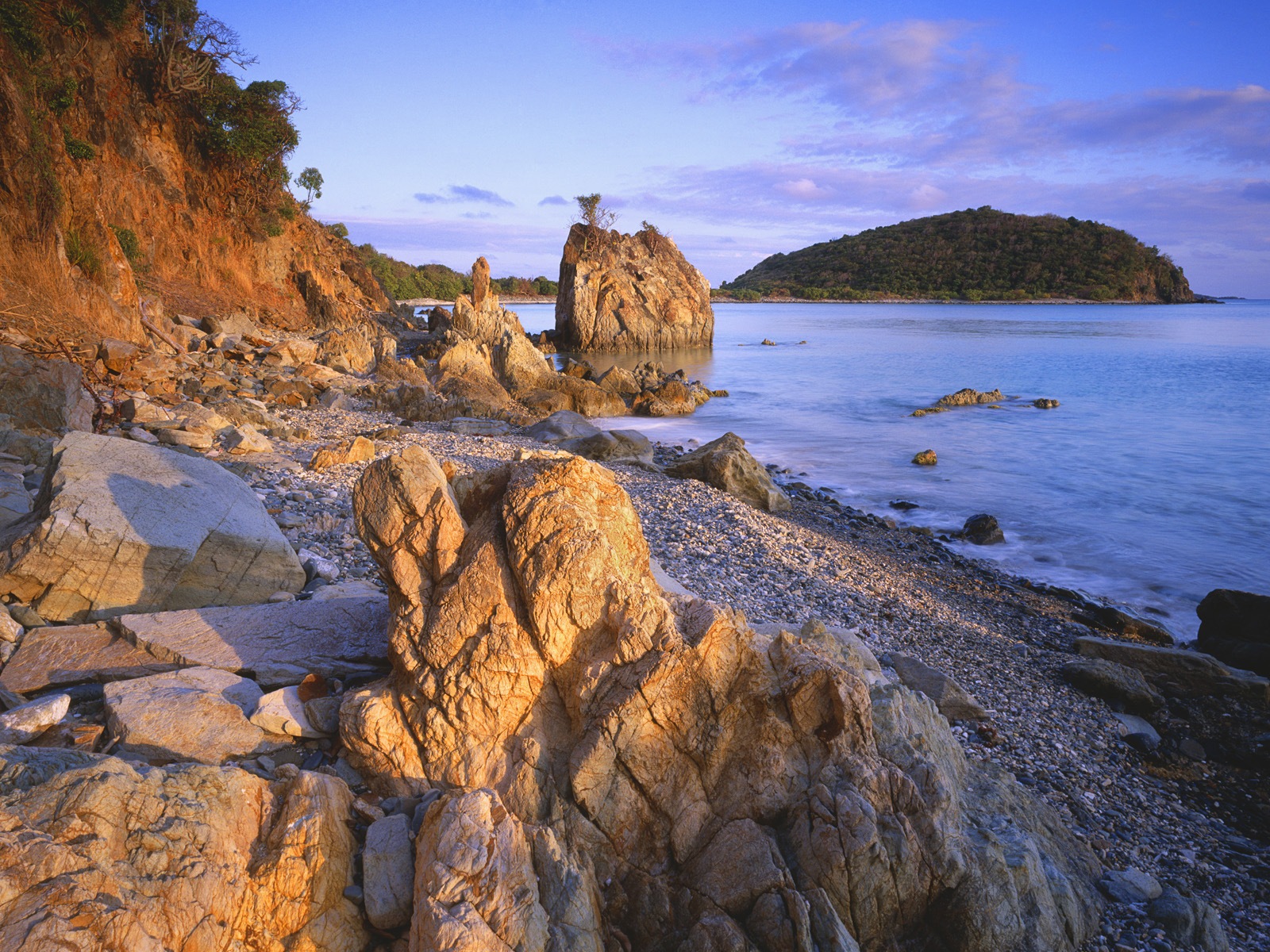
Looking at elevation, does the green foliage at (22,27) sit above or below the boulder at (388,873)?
above

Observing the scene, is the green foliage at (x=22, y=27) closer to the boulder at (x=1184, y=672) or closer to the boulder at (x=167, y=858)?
the boulder at (x=167, y=858)

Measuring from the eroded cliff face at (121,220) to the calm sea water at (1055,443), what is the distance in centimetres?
1546

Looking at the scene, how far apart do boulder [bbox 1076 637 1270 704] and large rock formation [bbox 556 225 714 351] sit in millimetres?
48462

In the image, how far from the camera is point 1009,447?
23.0m

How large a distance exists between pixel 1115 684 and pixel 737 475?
7.43 metres

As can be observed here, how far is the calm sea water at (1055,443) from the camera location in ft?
45.0

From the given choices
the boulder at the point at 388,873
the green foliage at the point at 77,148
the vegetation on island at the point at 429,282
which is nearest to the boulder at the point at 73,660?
the boulder at the point at 388,873

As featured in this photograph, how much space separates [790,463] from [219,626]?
1800 centimetres

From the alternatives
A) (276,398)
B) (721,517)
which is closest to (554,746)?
(721,517)

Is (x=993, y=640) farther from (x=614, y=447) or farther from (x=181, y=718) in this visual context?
(x=614, y=447)

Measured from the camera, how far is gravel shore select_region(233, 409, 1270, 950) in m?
5.38

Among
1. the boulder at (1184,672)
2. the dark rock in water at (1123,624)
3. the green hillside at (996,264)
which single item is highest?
the green hillside at (996,264)

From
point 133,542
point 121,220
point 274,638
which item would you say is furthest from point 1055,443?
point 121,220

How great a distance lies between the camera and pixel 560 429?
59.1 ft
